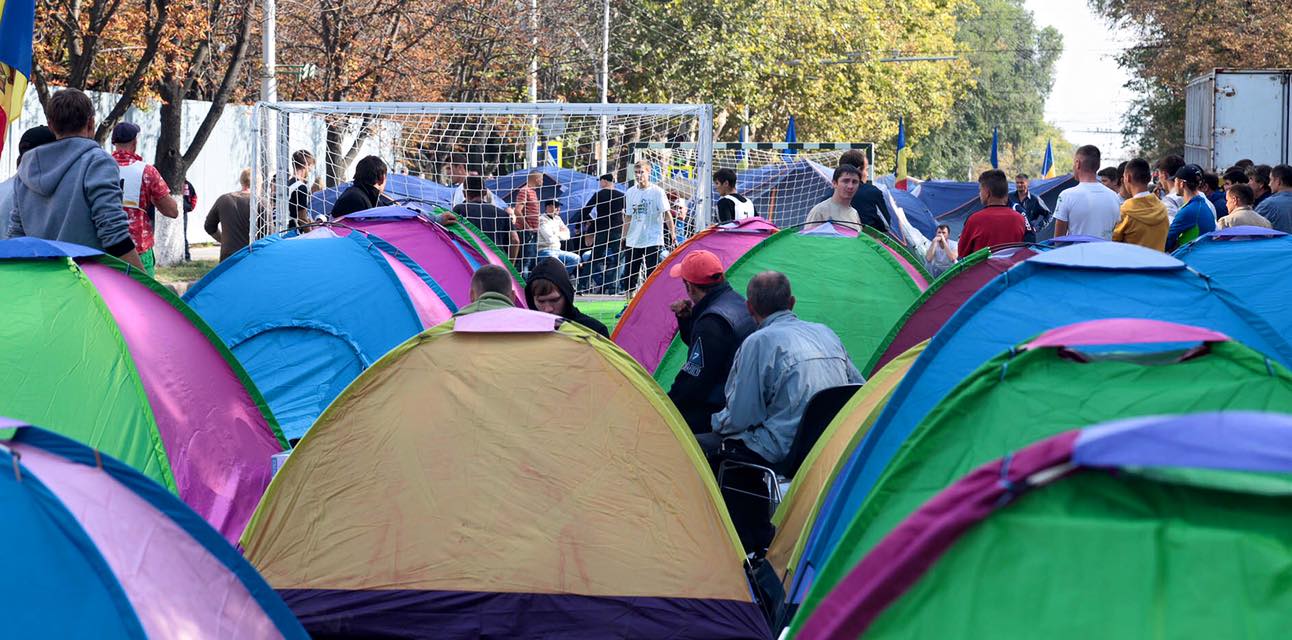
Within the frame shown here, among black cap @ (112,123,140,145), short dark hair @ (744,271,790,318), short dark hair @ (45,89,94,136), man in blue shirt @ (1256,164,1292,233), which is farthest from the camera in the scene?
man in blue shirt @ (1256,164,1292,233)

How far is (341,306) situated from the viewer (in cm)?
807

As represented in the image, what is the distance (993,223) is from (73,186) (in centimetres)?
552

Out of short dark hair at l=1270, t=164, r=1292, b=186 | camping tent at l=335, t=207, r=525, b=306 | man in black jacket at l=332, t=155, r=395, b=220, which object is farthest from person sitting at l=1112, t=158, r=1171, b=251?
man in black jacket at l=332, t=155, r=395, b=220

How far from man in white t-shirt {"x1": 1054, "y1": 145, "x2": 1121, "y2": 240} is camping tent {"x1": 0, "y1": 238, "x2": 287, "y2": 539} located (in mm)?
5587

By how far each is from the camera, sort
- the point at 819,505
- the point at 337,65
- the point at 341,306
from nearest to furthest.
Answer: the point at 819,505 < the point at 341,306 < the point at 337,65

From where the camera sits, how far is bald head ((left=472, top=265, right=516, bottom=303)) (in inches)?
232

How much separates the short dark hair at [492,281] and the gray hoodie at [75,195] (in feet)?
6.57

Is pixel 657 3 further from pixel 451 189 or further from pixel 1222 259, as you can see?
pixel 1222 259

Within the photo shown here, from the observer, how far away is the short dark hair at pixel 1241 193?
10.1 meters

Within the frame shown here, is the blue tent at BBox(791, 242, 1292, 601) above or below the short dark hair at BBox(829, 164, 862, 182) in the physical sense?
below

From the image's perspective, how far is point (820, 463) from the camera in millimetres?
5625

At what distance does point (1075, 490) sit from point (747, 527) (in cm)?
336

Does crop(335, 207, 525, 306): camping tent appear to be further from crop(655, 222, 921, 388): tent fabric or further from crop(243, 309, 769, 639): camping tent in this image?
crop(243, 309, 769, 639): camping tent

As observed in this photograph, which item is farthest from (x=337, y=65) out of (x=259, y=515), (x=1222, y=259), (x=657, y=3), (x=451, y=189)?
(x=259, y=515)
